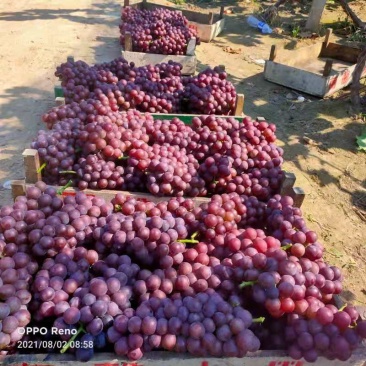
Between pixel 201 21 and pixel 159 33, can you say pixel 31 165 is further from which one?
pixel 201 21

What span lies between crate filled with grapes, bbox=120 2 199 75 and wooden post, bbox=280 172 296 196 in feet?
11.8

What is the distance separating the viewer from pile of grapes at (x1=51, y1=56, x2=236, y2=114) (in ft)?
11.9

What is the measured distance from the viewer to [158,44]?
19.0ft

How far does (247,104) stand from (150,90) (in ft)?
9.28

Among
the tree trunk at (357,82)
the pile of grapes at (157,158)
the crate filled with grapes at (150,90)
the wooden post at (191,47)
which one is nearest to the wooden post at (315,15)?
the tree trunk at (357,82)

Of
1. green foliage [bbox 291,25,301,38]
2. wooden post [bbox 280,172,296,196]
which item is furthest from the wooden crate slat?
wooden post [bbox 280,172,296,196]

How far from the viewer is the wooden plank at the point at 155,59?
5.62 meters

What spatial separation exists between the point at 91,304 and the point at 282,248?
0.94m

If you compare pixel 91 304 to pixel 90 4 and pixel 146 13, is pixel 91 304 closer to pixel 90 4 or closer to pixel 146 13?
pixel 146 13

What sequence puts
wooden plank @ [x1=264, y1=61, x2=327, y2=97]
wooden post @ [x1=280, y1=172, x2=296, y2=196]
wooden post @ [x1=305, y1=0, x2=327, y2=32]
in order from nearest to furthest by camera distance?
wooden post @ [x1=280, y1=172, x2=296, y2=196] → wooden plank @ [x1=264, y1=61, x2=327, y2=97] → wooden post @ [x1=305, y1=0, x2=327, y2=32]

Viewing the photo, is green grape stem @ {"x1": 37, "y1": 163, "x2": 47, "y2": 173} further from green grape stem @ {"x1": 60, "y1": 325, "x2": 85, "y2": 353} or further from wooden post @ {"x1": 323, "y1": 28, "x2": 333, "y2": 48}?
wooden post @ {"x1": 323, "y1": 28, "x2": 333, "y2": 48}

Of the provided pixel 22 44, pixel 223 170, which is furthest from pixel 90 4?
pixel 223 170

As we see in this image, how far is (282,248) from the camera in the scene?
6.28ft

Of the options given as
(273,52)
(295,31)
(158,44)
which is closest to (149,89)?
(158,44)
